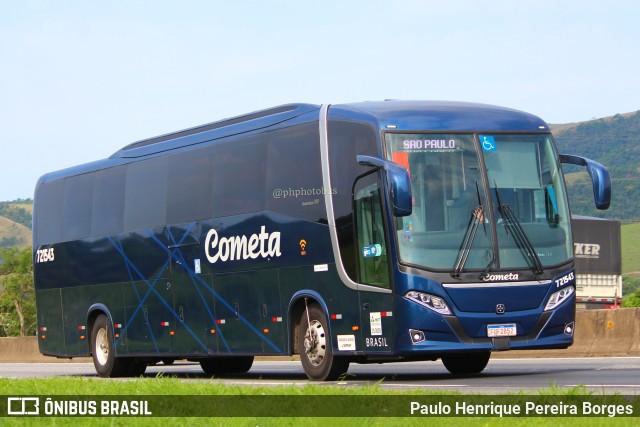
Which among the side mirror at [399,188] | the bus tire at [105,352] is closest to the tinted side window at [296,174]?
the side mirror at [399,188]

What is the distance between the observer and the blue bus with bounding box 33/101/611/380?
52.8 ft

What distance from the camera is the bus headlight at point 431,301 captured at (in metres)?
16.0

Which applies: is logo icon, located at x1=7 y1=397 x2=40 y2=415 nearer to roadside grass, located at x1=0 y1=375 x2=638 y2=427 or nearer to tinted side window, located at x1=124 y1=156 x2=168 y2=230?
roadside grass, located at x1=0 y1=375 x2=638 y2=427

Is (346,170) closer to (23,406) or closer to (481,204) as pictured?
(481,204)

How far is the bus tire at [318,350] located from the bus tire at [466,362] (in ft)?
6.27

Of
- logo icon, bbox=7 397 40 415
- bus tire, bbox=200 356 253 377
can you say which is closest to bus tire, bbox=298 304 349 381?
bus tire, bbox=200 356 253 377

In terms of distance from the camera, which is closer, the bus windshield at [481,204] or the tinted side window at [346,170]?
the bus windshield at [481,204]

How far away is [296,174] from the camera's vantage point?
704 inches

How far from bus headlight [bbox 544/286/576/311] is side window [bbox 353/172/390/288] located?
2117 millimetres

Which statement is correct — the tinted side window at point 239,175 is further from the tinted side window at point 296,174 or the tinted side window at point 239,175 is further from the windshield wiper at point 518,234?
the windshield wiper at point 518,234

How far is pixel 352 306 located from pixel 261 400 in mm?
5688

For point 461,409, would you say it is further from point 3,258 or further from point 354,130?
point 3,258

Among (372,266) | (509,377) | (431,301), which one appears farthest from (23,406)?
(509,377)

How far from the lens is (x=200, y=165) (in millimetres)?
20641
